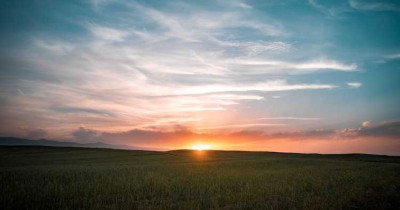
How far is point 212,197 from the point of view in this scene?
14.2m

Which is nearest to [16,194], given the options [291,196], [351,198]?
[291,196]

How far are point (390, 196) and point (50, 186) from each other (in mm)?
19615

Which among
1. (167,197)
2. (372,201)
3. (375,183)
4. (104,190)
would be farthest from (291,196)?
(104,190)

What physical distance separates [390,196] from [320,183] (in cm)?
476

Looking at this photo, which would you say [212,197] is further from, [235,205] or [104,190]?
[104,190]

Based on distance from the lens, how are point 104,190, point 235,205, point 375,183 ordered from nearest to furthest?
1. point 235,205
2. point 104,190
3. point 375,183

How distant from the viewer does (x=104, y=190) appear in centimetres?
1565

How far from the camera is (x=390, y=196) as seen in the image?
48.3 feet

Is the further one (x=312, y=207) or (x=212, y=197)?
(x=212, y=197)

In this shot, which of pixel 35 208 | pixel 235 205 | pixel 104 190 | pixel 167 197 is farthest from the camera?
pixel 104 190

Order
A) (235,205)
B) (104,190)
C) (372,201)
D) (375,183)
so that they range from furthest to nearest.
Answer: (375,183), (104,190), (372,201), (235,205)

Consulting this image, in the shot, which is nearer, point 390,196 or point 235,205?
point 235,205

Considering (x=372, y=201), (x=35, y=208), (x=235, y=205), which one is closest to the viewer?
(x=35, y=208)

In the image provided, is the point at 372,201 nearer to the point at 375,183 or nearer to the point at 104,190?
the point at 375,183
